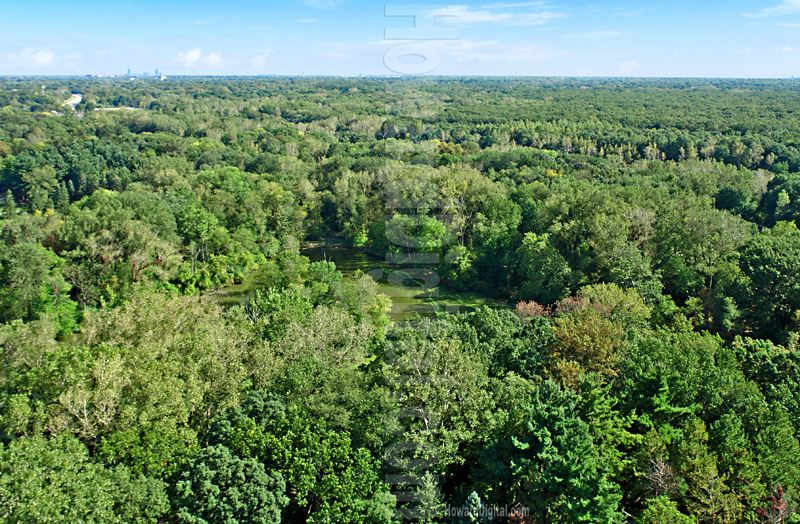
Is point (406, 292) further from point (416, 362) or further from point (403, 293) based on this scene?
point (416, 362)

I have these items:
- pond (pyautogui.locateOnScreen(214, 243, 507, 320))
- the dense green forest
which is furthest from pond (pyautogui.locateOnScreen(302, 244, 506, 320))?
the dense green forest

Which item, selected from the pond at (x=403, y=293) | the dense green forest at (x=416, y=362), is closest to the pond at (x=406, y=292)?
the pond at (x=403, y=293)

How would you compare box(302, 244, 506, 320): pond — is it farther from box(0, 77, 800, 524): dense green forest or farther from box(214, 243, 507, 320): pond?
box(0, 77, 800, 524): dense green forest

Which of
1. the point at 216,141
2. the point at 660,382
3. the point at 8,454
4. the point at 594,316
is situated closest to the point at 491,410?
the point at 660,382

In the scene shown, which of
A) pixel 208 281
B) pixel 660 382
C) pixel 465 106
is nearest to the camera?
pixel 660 382

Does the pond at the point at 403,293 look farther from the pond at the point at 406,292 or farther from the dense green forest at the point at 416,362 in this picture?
the dense green forest at the point at 416,362

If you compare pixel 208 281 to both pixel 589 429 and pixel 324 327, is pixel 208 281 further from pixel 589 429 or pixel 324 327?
pixel 589 429

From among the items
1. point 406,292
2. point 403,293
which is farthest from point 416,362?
point 406,292
